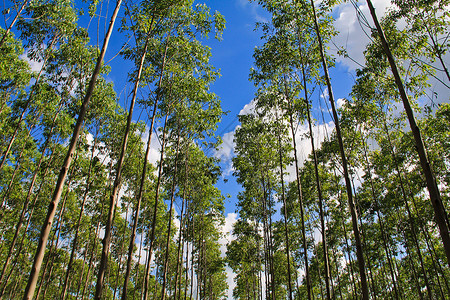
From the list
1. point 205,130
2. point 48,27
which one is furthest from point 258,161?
point 48,27

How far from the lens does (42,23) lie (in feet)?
32.0

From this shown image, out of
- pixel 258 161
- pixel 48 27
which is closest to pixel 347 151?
pixel 258 161

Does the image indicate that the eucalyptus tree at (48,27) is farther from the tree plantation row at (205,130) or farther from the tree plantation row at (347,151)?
the tree plantation row at (347,151)

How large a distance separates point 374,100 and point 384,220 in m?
9.47

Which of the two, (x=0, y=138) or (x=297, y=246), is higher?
(x=0, y=138)

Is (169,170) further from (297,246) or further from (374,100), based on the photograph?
(297,246)

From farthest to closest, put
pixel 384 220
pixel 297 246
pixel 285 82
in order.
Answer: pixel 297 246, pixel 384 220, pixel 285 82

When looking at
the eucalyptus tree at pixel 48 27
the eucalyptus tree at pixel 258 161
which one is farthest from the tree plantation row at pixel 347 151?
the eucalyptus tree at pixel 48 27

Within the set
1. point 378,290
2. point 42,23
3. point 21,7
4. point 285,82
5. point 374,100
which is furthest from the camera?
point 378,290

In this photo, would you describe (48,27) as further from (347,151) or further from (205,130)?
(347,151)

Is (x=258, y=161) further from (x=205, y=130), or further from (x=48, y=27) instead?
(x=48, y=27)

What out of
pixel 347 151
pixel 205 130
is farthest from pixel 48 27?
pixel 347 151

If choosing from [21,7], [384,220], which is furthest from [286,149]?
[21,7]

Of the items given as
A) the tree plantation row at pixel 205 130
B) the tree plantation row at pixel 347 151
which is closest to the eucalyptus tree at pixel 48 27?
the tree plantation row at pixel 205 130
